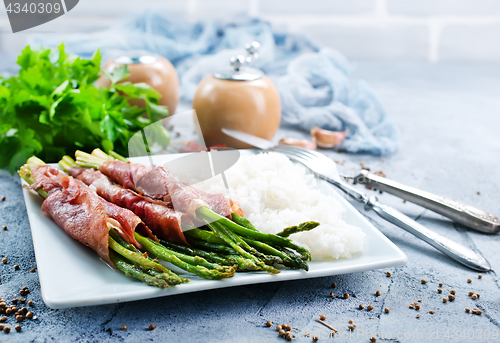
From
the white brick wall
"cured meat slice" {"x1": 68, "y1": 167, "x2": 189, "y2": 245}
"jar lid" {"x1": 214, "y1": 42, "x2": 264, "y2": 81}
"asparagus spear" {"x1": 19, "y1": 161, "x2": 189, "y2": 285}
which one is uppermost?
"jar lid" {"x1": 214, "y1": 42, "x2": 264, "y2": 81}

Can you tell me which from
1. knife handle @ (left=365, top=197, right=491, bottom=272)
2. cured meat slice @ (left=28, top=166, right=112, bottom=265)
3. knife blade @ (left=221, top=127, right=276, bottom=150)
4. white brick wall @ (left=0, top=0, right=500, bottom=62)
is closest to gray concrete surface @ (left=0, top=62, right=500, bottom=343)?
knife handle @ (left=365, top=197, right=491, bottom=272)

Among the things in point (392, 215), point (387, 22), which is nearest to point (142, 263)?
point (392, 215)

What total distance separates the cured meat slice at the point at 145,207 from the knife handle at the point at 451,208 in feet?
2.82

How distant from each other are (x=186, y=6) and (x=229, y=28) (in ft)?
3.46

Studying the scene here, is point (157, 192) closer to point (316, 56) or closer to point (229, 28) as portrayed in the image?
point (316, 56)

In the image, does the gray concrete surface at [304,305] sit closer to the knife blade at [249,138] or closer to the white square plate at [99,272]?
the white square plate at [99,272]

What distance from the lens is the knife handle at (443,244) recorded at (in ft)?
4.39

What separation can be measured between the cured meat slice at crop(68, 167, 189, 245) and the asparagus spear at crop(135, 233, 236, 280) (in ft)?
0.21

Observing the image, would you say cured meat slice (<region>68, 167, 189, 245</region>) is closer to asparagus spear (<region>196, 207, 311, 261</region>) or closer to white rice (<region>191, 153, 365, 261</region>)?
asparagus spear (<region>196, 207, 311, 261</region>)

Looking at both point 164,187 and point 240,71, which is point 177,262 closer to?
point 164,187

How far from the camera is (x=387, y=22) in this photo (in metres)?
4.79

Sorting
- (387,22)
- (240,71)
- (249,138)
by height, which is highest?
(240,71)

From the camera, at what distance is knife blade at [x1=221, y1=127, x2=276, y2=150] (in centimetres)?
205

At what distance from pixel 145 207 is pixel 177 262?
28 cm
